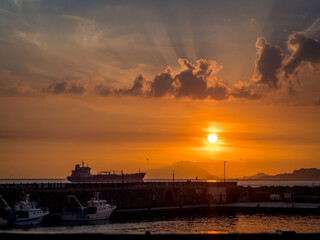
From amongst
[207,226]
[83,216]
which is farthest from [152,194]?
[207,226]

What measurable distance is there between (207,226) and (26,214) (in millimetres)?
33117

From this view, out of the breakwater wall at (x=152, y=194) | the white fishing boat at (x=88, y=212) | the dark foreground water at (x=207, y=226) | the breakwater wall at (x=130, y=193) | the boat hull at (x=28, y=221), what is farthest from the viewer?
the breakwater wall at (x=152, y=194)

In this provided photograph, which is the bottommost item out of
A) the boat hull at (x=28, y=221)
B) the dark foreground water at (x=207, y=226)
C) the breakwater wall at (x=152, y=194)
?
the dark foreground water at (x=207, y=226)

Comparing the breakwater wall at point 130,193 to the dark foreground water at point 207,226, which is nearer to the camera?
the dark foreground water at point 207,226

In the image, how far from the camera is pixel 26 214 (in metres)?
76.1

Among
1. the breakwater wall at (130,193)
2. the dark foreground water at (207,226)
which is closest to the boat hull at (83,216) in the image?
the dark foreground water at (207,226)

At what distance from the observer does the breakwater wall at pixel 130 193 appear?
91.0 m

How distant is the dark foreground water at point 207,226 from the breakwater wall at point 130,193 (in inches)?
606

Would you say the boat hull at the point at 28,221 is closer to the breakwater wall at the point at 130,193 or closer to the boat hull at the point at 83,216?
the boat hull at the point at 83,216
